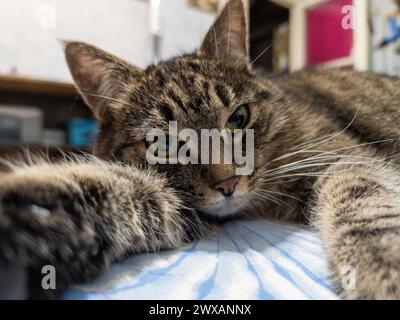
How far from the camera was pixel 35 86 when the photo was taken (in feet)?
6.63

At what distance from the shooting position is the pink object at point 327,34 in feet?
8.65

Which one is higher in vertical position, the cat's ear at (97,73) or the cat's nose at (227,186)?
the cat's ear at (97,73)

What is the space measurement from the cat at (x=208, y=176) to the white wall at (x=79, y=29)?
129cm

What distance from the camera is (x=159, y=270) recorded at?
1.63 ft

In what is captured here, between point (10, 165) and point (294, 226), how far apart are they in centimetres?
59

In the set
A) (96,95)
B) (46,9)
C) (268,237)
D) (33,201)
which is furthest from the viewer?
(46,9)

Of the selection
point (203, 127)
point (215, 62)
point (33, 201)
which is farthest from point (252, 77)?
point (33, 201)

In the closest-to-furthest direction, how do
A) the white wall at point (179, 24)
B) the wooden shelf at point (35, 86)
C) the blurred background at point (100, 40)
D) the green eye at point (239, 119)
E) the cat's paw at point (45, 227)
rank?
the cat's paw at point (45, 227)
the green eye at point (239, 119)
the wooden shelf at point (35, 86)
the blurred background at point (100, 40)
the white wall at point (179, 24)

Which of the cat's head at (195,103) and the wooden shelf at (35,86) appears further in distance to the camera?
the wooden shelf at (35,86)

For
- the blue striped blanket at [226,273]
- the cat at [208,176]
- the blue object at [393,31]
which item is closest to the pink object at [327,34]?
the blue object at [393,31]

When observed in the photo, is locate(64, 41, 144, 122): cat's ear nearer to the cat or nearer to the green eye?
the cat

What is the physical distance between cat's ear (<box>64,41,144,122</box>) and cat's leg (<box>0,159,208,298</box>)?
0.84ft

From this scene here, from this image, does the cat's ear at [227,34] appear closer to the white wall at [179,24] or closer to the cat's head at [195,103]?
the cat's head at [195,103]

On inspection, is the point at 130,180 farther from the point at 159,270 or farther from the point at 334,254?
the point at 334,254
